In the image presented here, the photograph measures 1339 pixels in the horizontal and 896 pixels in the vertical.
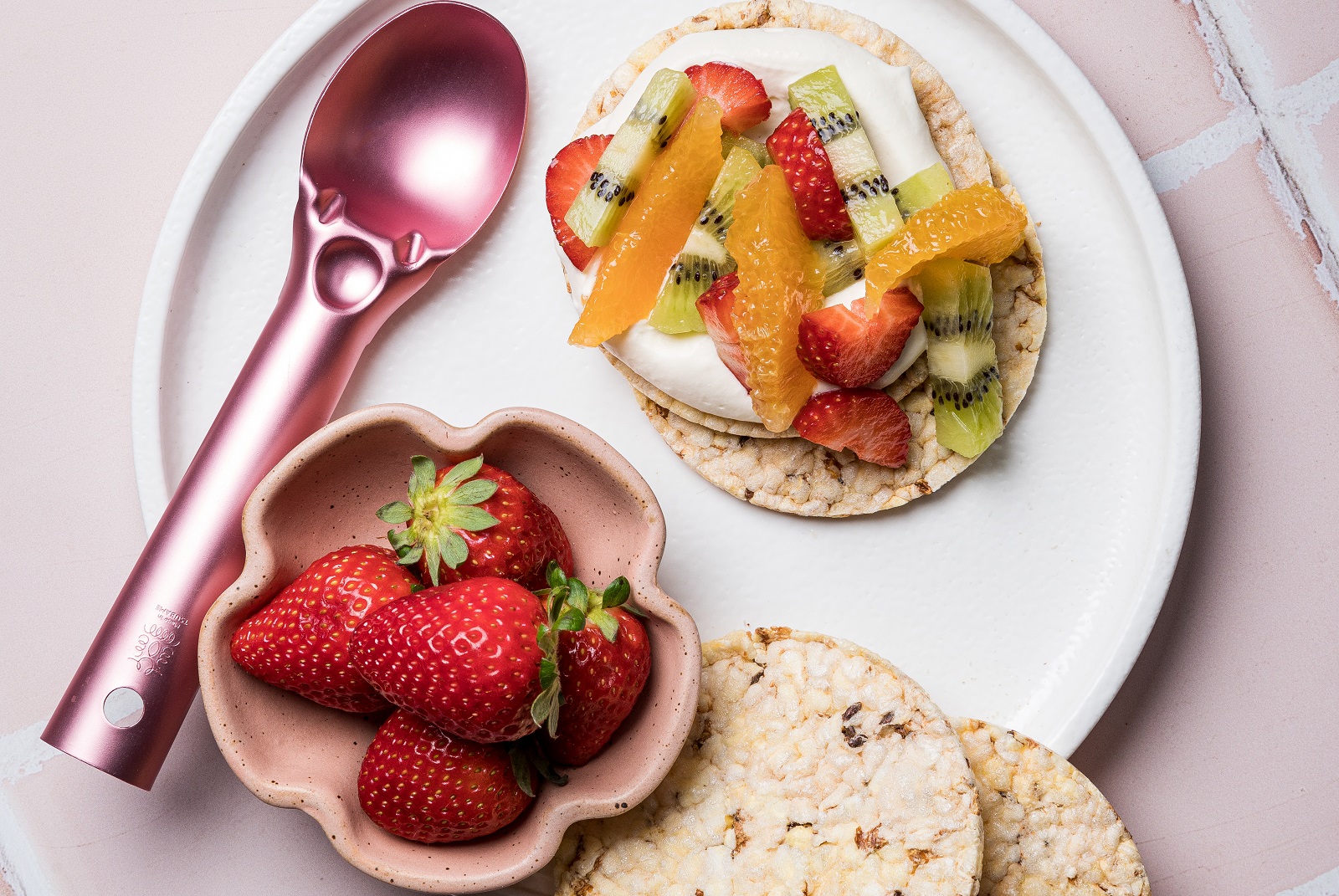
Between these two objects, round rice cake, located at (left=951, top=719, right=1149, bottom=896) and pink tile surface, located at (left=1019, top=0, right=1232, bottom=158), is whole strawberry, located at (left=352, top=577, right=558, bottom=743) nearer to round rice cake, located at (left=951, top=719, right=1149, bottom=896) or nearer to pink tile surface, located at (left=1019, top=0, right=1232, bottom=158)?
round rice cake, located at (left=951, top=719, right=1149, bottom=896)

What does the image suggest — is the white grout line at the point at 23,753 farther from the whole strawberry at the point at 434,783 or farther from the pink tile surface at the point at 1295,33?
the pink tile surface at the point at 1295,33

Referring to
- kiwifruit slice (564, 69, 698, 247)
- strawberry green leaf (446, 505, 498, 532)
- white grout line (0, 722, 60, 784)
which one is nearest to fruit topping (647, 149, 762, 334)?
kiwifruit slice (564, 69, 698, 247)

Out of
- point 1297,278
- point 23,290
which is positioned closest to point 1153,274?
point 1297,278

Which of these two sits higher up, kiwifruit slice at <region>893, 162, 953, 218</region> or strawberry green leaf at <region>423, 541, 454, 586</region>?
kiwifruit slice at <region>893, 162, 953, 218</region>

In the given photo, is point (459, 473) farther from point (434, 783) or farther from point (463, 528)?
point (434, 783)

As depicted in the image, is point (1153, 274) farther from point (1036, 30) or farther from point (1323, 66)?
point (1323, 66)
